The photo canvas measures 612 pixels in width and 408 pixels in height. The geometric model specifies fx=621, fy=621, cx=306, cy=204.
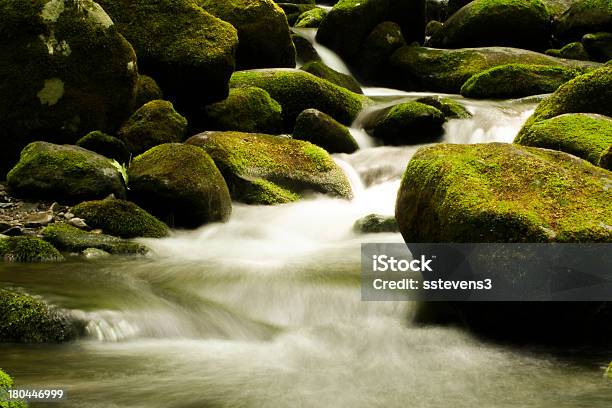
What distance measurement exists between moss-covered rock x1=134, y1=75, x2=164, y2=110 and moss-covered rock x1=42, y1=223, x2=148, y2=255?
4314 mm

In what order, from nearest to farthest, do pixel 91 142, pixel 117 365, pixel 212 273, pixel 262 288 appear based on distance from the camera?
pixel 117 365
pixel 262 288
pixel 212 273
pixel 91 142

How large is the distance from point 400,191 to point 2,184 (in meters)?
5.69

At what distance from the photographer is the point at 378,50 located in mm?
19438

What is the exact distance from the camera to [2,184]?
848 cm

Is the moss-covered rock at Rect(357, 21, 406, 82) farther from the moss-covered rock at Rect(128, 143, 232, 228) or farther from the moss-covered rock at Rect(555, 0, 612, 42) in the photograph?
the moss-covered rock at Rect(128, 143, 232, 228)

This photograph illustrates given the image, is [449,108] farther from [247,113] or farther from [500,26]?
[500,26]

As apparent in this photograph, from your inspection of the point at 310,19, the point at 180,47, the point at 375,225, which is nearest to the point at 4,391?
the point at 375,225

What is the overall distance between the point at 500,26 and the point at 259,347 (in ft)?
60.4

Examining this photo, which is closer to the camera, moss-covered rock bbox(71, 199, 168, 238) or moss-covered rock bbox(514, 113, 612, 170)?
moss-covered rock bbox(71, 199, 168, 238)

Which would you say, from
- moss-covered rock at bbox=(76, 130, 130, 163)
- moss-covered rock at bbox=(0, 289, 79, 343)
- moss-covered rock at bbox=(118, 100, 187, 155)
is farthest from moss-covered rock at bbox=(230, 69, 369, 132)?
moss-covered rock at bbox=(0, 289, 79, 343)

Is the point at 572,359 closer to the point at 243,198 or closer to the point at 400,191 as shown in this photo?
the point at 400,191

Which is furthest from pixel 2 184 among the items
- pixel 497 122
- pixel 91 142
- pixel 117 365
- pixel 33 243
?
pixel 497 122

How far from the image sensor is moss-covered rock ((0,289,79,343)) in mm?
4176

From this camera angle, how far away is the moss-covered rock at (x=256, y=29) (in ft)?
47.6
